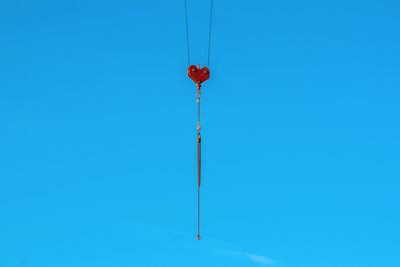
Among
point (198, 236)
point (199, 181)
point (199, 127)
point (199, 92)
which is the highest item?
point (199, 92)

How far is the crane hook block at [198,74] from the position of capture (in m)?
23.6

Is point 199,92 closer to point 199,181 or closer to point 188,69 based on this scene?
point 188,69

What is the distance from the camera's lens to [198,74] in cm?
2369

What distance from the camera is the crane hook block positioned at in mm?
23562

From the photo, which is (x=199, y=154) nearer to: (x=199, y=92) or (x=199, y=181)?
(x=199, y=181)

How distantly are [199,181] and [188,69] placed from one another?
229 inches

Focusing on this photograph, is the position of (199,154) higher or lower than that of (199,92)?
lower

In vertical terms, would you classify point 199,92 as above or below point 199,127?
above

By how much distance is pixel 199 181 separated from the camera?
22859 millimetres

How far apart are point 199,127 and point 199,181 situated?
2.77m

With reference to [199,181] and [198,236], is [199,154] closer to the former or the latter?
[199,181]

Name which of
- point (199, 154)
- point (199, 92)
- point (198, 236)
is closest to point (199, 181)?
point (199, 154)

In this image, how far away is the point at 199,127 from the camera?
76.7 ft

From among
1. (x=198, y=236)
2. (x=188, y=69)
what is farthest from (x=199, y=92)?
(x=198, y=236)
